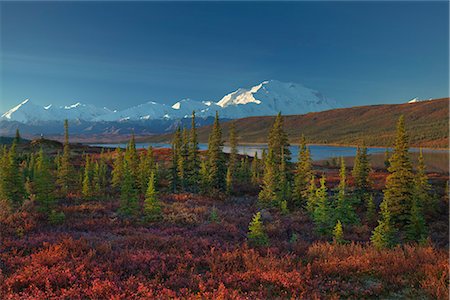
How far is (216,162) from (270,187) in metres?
9.60

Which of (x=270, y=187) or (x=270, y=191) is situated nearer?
(x=270, y=191)

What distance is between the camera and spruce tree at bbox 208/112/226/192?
35469 mm

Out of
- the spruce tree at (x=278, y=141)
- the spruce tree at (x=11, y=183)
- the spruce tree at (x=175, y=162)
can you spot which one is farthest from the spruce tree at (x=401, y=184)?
the spruce tree at (x=11, y=183)

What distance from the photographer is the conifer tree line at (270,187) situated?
18.2m

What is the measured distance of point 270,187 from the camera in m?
28.6

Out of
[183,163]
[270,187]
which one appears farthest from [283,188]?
[183,163]

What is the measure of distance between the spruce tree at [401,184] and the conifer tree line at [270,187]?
70 mm

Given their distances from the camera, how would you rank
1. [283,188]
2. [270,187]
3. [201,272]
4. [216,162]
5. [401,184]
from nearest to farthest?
[201,272] < [401,184] < [270,187] < [283,188] < [216,162]

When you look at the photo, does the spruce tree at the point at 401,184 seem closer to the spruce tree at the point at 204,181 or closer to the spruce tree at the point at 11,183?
the spruce tree at the point at 204,181

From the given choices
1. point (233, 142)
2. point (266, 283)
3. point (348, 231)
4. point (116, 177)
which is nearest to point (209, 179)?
point (233, 142)

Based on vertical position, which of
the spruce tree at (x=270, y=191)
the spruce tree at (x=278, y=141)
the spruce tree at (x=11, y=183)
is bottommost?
the spruce tree at (x=270, y=191)

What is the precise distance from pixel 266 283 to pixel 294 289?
2.34 ft

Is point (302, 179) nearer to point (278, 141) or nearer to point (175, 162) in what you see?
point (278, 141)

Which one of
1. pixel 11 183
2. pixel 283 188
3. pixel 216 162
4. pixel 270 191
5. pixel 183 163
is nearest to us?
pixel 11 183
